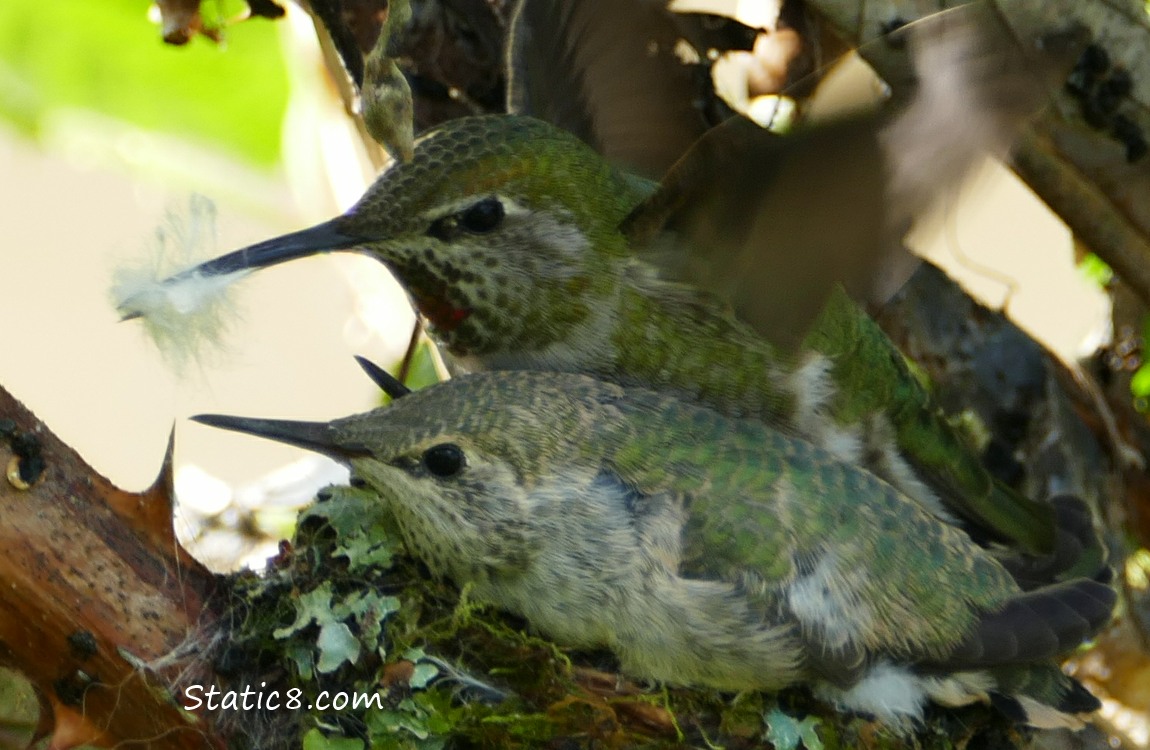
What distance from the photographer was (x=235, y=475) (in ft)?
16.6

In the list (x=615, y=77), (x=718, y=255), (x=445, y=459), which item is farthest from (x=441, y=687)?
(x=615, y=77)

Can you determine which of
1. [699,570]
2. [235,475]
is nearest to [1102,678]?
[699,570]

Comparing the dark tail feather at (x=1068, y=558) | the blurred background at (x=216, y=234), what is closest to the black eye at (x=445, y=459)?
the blurred background at (x=216, y=234)

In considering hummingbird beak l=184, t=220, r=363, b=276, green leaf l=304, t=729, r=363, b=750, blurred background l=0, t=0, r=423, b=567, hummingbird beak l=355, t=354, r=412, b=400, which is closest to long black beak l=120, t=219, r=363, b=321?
hummingbird beak l=184, t=220, r=363, b=276

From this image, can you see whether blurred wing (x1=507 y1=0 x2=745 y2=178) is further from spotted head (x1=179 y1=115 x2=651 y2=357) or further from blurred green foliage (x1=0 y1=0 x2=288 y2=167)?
blurred green foliage (x1=0 y1=0 x2=288 y2=167)

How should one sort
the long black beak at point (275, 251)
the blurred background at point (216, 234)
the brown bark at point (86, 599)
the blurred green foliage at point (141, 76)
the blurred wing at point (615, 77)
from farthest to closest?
the blurred green foliage at point (141, 76), the blurred background at point (216, 234), the blurred wing at point (615, 77), the long black beak at point (275, 251), the brown bark at point (86, 599)

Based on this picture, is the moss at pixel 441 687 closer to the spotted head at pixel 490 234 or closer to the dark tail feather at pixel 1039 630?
the dark tail feather at pixel 1039 630

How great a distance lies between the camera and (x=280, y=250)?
268 cm

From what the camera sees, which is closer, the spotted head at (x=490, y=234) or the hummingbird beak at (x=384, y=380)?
the spotted head at (x=490, y=234)

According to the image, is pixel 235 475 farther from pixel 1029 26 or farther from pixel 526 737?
pixel 1029 26

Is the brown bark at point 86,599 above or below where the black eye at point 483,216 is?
below

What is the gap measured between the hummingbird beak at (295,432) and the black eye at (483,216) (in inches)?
19.1

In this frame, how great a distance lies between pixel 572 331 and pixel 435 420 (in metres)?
0.42

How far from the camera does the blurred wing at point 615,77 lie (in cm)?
343
